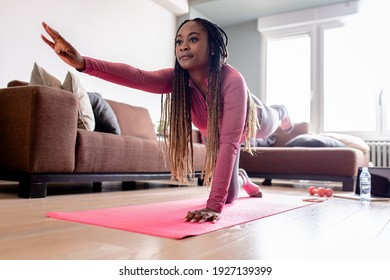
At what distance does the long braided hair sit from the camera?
4.78ft

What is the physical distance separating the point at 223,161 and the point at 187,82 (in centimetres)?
45

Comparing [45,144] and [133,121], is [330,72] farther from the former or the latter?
[45,144]

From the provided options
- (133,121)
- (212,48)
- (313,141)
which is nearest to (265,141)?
(313,141)

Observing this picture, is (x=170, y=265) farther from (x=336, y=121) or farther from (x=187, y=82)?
(x=336, y=121)

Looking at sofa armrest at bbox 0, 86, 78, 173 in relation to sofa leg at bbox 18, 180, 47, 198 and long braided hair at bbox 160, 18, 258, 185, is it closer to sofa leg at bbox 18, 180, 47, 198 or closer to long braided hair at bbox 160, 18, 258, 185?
sofa leg at bbox 18, 180, 47, 198

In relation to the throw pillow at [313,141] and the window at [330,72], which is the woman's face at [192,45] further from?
the window at [330,72]

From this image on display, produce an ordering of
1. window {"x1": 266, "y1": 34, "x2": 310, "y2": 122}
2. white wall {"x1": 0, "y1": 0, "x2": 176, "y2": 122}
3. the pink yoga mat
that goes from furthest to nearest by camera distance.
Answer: window {"x1": 266, "y1": 34, "x2": 310, "y2": 122}, white wall {"x1": 0, "y1": 0, "x2": 176, "y2": 122}, the pink yoga mat

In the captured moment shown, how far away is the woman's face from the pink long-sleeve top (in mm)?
129

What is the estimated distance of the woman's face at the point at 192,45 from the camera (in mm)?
1413

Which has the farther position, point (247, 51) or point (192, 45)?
point (247, 51)

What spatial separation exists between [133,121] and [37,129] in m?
1.66

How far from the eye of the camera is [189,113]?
1587mm

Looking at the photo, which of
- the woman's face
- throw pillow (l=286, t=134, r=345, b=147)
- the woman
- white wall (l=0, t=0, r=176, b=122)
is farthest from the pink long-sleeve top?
throw pillow (l=286, t=134, r=345, b=147)

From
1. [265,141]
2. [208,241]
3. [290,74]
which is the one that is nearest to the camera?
[208,241]
